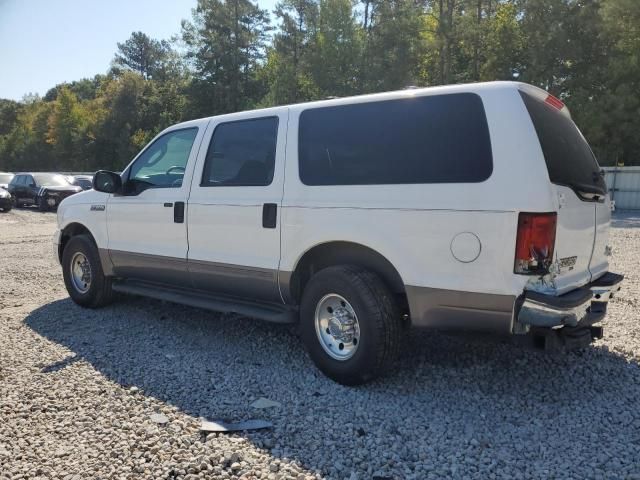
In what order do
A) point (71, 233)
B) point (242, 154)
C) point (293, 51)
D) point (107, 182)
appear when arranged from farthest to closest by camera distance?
point (293, 51) → point (71, 233) → point (107, 182) → point (242, 154)

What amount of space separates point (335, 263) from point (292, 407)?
1.16 meters

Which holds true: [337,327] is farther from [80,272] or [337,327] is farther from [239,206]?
[80,272]

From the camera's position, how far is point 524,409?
12.0 feet

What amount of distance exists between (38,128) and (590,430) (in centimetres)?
7817

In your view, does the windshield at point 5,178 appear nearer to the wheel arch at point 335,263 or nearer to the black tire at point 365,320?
the wheel arch at point 335,263

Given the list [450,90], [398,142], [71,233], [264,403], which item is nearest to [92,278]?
[71,233]

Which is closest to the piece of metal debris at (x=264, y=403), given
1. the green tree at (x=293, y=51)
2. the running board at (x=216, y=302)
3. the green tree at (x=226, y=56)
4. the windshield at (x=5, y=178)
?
the running board at (x=216, y=302)

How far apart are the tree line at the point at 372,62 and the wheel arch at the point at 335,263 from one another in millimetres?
28376

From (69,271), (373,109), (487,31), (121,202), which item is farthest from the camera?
(487,31)

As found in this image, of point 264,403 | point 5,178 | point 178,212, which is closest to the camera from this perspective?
point 264,403

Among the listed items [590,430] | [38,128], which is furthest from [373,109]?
[38,128]

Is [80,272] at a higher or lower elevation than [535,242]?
lower

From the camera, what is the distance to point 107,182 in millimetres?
5605

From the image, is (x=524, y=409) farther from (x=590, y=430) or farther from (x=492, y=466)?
(x=492, y=466)
